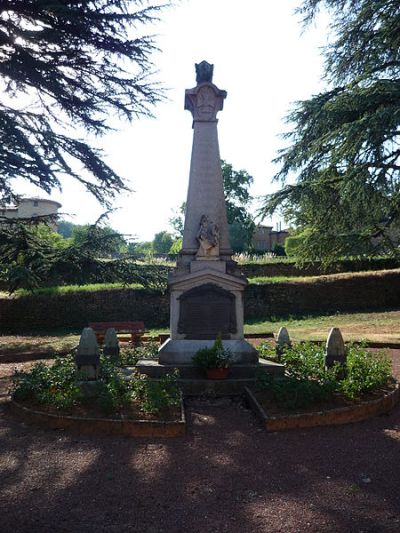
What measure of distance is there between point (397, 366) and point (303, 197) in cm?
608

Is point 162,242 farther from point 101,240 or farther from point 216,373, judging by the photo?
point 216,373

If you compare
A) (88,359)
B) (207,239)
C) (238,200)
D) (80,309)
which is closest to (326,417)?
(88,359)

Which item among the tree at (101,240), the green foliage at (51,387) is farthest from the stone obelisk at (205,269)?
the tree at (101,240)

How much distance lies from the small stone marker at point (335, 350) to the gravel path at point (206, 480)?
54.0 inches

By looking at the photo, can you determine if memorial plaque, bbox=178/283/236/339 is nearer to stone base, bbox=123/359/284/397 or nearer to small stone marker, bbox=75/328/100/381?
stone base, bbox=123/359/284/397

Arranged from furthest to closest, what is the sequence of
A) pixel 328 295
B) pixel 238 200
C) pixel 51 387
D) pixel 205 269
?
pixel 238 200 < pixel 328 295 < pixel 205 269 < pixel 51 387

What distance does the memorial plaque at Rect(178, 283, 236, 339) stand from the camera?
27.6 feet

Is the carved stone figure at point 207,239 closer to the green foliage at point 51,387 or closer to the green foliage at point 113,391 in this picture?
the green foliage at point 113,391

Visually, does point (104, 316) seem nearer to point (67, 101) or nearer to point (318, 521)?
point (67, 101)

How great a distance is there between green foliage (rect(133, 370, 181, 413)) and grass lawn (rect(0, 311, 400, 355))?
260 inches

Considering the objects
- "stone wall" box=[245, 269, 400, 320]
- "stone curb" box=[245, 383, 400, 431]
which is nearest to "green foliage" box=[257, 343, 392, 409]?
"stone curb" box=[245, 383, 400, 431]

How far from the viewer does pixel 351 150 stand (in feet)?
36.9

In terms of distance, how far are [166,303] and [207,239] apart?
416 inches

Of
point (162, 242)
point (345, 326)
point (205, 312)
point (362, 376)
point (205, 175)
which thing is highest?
point (162, 242)
